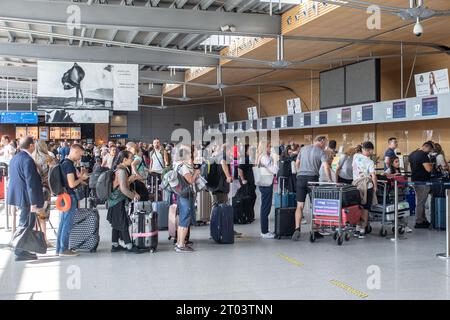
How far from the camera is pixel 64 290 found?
17.4 feet

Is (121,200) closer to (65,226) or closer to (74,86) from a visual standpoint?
(65,226)

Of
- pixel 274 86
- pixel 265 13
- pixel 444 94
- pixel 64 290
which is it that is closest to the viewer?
pixel 64 290

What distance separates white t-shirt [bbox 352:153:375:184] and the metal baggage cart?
2.41ft

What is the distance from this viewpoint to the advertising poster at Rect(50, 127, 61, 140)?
103 ft

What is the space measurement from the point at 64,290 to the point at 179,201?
95.5 inches

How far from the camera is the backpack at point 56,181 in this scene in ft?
22.7

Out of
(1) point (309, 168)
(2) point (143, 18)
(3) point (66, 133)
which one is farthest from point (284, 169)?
(3) point (66, 133)

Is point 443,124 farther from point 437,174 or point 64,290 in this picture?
point 64,290

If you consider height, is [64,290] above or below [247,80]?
below

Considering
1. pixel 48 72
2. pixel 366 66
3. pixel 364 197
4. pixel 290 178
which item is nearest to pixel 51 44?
pixel 48 72

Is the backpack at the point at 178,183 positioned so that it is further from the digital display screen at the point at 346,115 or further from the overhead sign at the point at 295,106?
the overhead sign at the point at 295,106

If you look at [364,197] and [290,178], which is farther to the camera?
[290,178]

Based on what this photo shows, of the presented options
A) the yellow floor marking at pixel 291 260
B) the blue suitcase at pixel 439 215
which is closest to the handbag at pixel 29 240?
the yellow floor marking at pixel 291 260

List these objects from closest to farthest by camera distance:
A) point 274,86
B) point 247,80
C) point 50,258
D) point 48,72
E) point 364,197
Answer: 1. point 50,258
2. point 364,197
3. point 48,72
4. point 247,80
5. point 274,86
